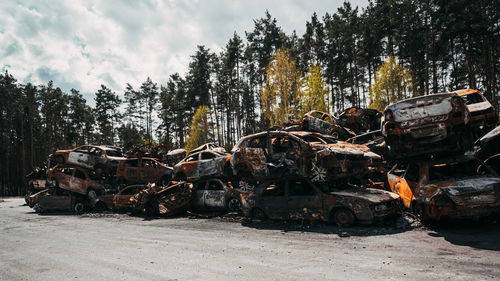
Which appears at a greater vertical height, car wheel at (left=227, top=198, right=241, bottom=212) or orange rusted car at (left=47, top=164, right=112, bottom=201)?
orange rusted car at (left=47, top=164, right=112, bottom=201)

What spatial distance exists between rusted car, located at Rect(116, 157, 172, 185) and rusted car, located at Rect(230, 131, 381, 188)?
21.8 ft

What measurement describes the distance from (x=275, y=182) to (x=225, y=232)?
1.96 m

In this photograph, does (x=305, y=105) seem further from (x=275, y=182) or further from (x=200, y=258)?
(x=200, y=258)

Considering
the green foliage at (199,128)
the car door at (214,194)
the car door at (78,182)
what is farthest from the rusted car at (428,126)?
the green foliage at (199,128)

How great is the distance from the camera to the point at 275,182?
8.16 metres

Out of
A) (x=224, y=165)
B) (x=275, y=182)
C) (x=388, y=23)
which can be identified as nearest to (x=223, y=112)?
(x=388, y=23)

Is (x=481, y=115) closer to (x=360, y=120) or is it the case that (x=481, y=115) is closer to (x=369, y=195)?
(x=369, y=195)

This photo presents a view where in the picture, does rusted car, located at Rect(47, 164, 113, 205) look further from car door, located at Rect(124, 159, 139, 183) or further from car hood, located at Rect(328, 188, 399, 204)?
car hood, located at Rect(328, 188, 399, 204)

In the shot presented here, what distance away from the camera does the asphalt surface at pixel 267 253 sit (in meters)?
4.13

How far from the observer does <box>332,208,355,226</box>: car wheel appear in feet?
22.6

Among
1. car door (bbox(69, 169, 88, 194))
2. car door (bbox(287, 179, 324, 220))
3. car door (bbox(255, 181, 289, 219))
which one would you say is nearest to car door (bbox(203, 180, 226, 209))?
car door (bbox(255, 181, 289, 219))

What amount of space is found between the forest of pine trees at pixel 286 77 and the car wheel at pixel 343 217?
73.9 ft

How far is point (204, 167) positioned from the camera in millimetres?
11828

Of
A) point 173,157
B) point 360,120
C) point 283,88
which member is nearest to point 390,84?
point 283,88
